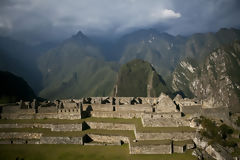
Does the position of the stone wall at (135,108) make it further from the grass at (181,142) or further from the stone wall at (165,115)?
the grass at (181,142)

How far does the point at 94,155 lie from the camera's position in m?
31.0

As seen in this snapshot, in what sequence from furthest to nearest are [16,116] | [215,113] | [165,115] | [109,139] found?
[16,116] → [215,113] → [165,115] → [109,139]

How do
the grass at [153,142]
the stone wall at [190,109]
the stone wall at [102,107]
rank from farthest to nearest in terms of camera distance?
the stone wall at [102,107] < the stone wall at [190,109] < the grass at [153,142]

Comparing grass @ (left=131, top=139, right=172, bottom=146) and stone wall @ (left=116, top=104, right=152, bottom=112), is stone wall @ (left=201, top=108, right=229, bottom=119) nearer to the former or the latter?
stone wall @ (left=116, top=104, right=152, bottom=112)

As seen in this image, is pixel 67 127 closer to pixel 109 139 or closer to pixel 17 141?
pixel 109 139

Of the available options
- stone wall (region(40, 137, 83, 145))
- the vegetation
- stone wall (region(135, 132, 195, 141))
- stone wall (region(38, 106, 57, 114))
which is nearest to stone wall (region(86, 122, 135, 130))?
stone wall (region(135, 132, 195, 141))

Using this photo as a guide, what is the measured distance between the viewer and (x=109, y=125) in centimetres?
3872

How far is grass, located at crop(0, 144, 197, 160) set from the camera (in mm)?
29978

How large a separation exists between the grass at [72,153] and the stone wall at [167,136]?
8.84 feet

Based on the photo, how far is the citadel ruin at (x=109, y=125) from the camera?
108 feet

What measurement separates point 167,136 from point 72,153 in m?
14.2

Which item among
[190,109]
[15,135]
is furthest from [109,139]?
[15,135]

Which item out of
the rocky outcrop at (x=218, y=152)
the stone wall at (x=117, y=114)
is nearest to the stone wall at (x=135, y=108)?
the stone wall at (x=117, y=114)

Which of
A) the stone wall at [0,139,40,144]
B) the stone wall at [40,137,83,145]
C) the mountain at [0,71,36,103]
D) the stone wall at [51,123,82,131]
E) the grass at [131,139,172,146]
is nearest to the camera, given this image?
the grass at [131,139,172,146]
